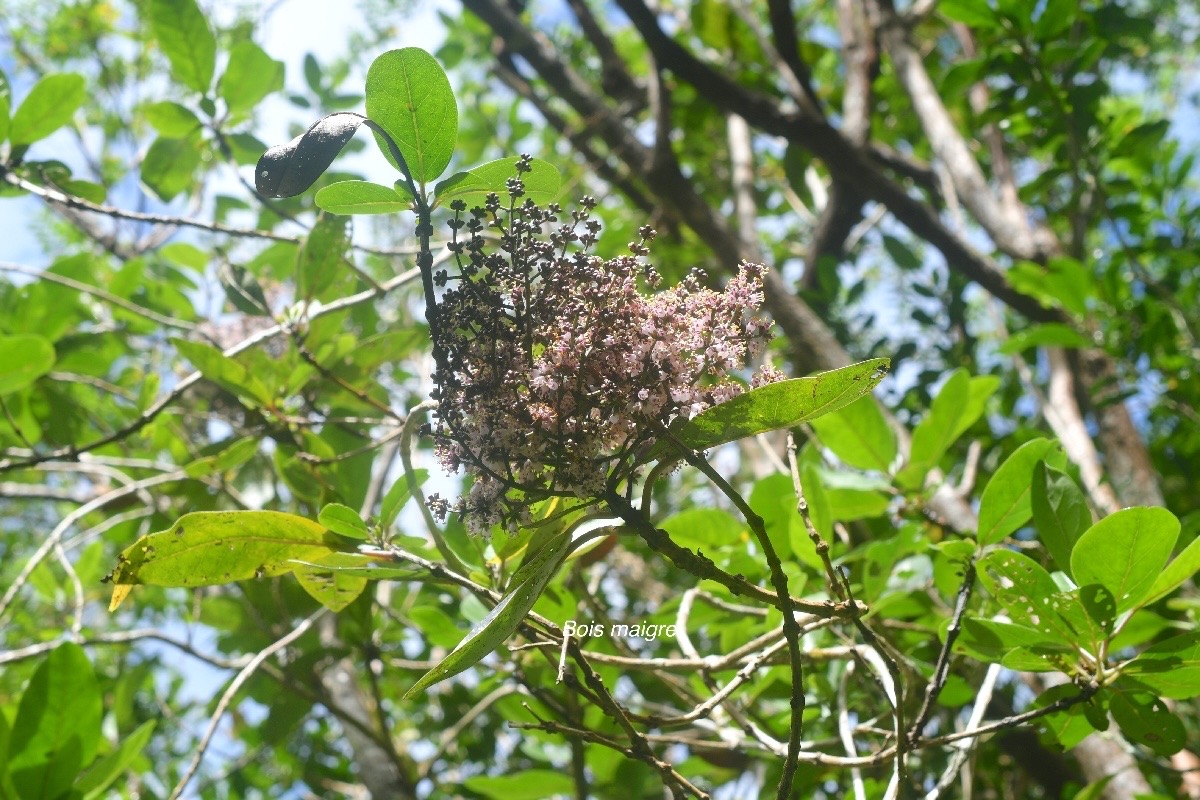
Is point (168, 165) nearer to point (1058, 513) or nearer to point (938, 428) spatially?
point (938, 428)

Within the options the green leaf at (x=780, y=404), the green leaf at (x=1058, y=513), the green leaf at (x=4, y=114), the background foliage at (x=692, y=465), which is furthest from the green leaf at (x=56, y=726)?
the green leaf at (x=1058, y=513)

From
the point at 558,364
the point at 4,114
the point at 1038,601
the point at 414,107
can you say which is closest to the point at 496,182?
the point at 414,107

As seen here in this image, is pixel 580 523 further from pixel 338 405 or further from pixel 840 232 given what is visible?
pixel 840 232

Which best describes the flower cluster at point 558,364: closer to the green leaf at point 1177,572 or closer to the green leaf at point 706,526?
the green leaf at point 1177,572

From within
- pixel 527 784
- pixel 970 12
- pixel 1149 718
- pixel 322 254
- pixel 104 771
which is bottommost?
pixel 1149 718

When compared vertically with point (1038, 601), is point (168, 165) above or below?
above

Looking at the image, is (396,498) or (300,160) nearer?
(300,160)
